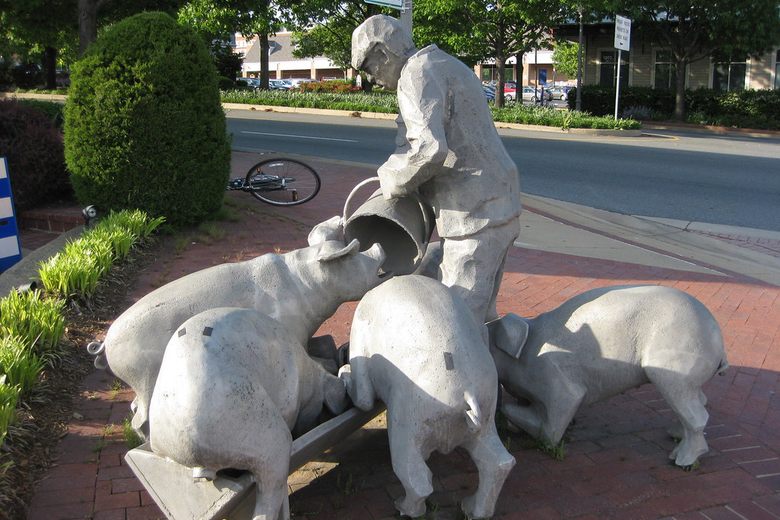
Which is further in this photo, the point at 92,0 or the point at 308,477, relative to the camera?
the point at 92,0

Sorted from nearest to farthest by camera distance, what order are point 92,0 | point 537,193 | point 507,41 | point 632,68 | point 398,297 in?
1. point 398,297
2. point 537,193
3. point 92,0
4. point 507,41
5. point 632,68

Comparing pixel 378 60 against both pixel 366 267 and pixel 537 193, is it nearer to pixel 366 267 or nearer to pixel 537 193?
pixel 366 267

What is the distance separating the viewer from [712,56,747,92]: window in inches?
1256

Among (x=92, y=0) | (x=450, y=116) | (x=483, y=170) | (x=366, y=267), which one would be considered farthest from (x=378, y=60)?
(x=92, y=0)

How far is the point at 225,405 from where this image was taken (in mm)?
2617

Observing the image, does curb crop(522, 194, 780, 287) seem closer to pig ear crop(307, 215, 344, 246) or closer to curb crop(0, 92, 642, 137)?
pig ear crop(307, 215, 344, 246)

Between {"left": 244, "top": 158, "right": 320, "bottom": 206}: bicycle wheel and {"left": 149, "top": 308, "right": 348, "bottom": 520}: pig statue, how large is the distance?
739 centimetres

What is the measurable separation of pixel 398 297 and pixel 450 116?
984 mm

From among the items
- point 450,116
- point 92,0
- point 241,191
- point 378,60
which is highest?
point 92,0

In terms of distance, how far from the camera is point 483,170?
378 cm

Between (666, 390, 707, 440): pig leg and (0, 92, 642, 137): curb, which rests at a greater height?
(0, 92, 642, 137): curb

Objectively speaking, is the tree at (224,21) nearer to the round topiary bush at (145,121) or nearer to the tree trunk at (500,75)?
the tree trunk at (500,75)

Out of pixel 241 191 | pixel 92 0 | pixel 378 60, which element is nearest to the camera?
pixel 378 60

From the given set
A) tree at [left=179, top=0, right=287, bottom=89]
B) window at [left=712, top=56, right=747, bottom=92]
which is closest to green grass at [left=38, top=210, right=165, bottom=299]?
tree at [left=179, top=0, right=287, bottom=89]
